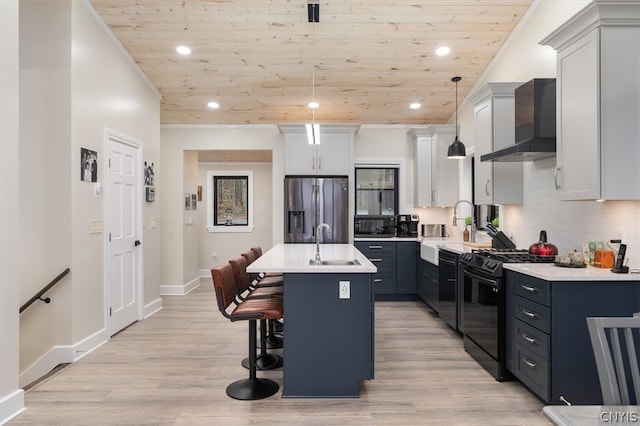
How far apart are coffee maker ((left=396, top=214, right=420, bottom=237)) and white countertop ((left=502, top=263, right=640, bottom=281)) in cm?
336

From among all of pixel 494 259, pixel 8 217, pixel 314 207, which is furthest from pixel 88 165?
pixel 494 259

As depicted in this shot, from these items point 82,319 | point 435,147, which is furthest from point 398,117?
point 82,319

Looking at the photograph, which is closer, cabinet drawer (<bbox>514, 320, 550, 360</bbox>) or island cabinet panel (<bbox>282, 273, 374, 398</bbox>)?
cabinet drawer (<bbox>514, 320, 550, 360</bbox>)

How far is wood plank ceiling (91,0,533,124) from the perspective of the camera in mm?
4211

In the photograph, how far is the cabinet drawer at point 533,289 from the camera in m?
2.66

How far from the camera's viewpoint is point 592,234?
3.20m

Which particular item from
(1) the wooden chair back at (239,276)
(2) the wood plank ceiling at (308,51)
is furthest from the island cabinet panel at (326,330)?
(2) the wood plank ceiling at (308,51)

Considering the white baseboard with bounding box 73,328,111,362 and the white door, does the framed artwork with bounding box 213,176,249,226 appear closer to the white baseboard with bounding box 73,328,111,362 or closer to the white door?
the white door

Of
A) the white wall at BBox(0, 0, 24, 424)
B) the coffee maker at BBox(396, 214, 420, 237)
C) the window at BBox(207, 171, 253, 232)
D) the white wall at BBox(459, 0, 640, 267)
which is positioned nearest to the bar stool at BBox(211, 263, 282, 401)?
the white wall at BBox(0, 0, 24, 424)

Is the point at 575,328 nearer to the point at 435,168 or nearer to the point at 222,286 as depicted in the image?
the point at 222,286

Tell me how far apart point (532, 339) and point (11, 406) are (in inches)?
137

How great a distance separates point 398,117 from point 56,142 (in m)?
4.59

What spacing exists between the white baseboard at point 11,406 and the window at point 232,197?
5.67 metres

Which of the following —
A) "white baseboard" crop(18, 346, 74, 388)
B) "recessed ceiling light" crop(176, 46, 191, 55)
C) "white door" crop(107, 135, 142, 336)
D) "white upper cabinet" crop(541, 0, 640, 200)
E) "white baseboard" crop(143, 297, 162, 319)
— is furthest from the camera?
"white baseboard" crop(143, 297, 162, 319)
